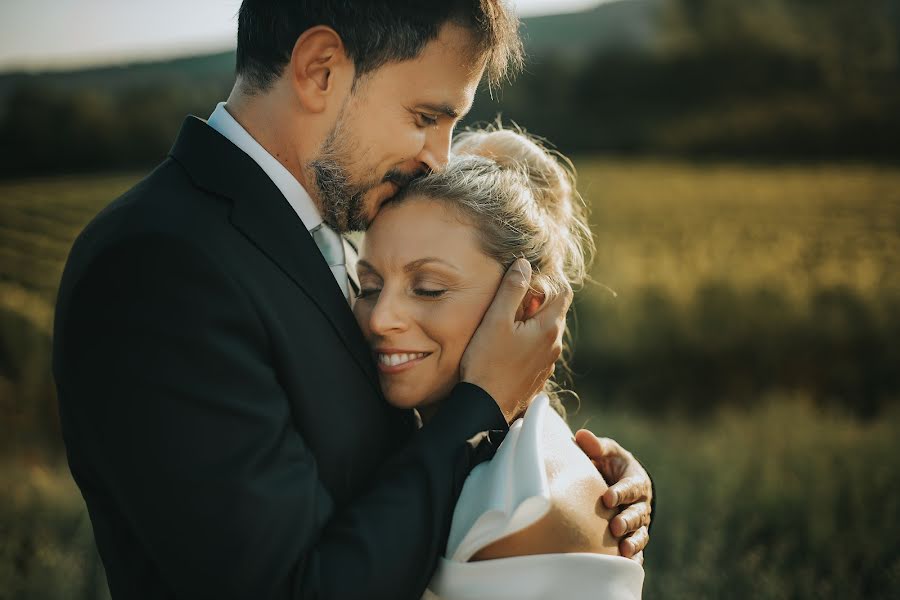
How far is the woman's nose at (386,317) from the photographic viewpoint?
2.09 metres

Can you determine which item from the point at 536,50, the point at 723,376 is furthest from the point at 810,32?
the point at 723,376

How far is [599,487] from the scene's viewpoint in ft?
6.88

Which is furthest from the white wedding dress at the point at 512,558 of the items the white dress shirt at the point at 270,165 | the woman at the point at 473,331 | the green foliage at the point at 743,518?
the green foliage at the point at 743,518

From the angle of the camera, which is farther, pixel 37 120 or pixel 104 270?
pixel 37 120

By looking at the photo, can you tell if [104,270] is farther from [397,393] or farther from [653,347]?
[653,347]

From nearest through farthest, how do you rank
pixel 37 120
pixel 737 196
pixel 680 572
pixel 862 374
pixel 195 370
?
pixel 195 370
pixel 680 572
pixel 37 120
pixel 862 374
pixel 737 196

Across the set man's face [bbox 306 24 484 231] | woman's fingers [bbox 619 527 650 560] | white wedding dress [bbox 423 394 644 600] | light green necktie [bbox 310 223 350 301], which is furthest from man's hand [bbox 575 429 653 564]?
man's face [bbox 306 24 484 231]

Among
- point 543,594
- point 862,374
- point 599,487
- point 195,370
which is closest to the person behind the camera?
point 195,370

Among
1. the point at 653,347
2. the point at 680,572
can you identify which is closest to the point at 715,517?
the point at 680,572

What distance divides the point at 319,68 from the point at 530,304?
2.93 feet

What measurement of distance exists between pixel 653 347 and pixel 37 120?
6.11 metres

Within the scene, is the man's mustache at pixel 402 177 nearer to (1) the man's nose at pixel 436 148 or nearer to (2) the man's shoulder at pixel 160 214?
(1) the man's nose at pixel 436 148

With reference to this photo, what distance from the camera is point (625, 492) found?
2145 mm

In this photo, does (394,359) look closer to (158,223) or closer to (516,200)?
(516,200)
